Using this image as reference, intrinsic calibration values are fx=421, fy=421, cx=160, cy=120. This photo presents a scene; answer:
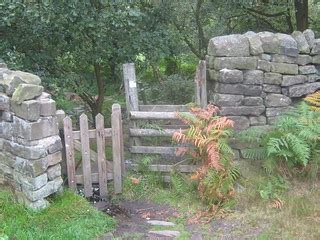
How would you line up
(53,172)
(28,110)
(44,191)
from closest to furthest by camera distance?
(28,110) → (44,191) → (53,172)

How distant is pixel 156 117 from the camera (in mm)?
6387

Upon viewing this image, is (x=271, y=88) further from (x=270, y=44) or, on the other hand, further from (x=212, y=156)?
(x=212, y=156)

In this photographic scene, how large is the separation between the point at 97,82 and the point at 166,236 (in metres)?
4.57

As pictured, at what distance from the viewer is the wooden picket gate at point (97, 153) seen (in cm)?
593

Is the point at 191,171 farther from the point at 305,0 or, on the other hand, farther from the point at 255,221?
the point at 305,0

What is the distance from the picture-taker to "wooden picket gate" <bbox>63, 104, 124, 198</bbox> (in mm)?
5926

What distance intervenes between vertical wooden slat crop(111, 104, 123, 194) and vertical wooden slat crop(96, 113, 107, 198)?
154mm

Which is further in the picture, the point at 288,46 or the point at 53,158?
the point at 288,46

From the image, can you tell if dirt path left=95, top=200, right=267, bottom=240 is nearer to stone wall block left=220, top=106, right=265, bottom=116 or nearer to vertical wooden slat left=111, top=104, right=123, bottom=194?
vertical wooden slat left=111, top=104, right=123, bottom=194

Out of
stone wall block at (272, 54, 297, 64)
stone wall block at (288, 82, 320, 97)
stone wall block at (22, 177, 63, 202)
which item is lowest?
stone wall block at (22, 177, 63, 202)

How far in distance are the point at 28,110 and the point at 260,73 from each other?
3330 mm

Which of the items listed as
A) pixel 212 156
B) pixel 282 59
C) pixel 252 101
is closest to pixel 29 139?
pixel 212 156

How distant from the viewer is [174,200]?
6.18 m

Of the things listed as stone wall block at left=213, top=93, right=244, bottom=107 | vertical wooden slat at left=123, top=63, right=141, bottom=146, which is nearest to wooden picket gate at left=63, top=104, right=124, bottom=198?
vertical wooden slat at left=123, top=63, right=141, bottom=146
